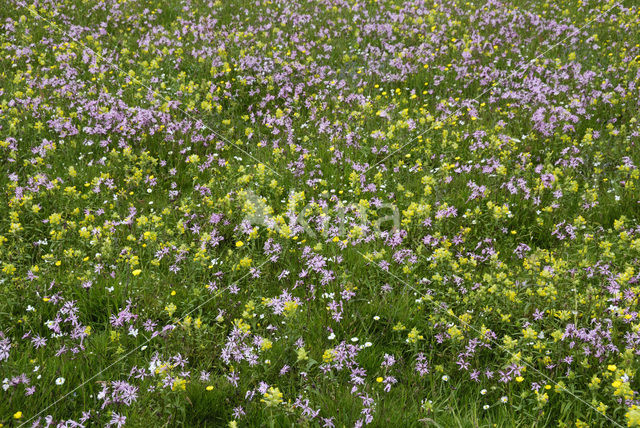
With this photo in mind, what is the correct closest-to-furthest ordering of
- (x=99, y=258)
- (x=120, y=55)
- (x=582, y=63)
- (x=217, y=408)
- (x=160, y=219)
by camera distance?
(x=217, y=408)
(x=99, y=258)
(x=160, y=219)
(x=582, y=63)
(x=120, y=55)

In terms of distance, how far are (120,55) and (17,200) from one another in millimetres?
4186

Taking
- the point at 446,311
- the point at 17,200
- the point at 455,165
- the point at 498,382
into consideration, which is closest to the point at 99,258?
the point at 17,200

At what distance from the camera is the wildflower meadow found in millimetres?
3064

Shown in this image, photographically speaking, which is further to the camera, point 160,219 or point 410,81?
point 410,81

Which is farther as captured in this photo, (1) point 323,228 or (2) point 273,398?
(1) point 323,228

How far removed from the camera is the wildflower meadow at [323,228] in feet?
10.1

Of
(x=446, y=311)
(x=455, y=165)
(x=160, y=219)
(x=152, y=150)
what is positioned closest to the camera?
(x=446, y=311)

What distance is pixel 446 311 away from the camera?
11.9ft

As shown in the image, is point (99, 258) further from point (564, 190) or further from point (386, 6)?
point (386, 6)

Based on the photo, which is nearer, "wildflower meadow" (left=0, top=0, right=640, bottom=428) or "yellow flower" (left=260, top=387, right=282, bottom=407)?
"yellow flower" (left=260, top=387, right=282, bottom=407)

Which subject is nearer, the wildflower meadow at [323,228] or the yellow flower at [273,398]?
the yellow flower at [273,398]

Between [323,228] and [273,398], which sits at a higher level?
[273,398]

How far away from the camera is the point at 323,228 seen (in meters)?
4.46

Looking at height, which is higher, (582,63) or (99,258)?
(582,63)
